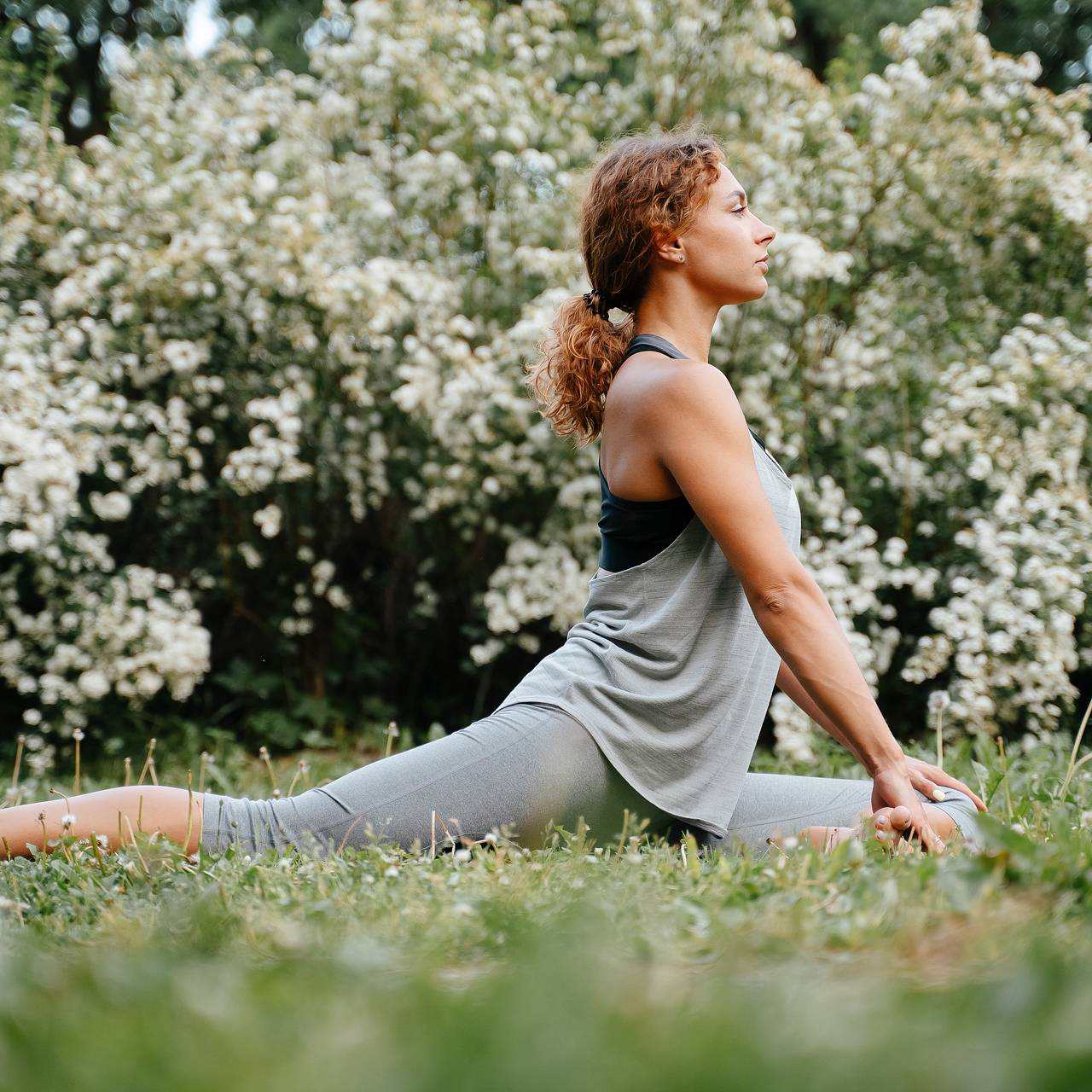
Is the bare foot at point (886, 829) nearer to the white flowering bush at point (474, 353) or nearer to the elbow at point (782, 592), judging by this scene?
the elbow at point (782, 592)

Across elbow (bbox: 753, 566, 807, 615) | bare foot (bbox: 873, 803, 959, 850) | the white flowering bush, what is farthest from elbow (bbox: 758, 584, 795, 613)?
the white flowering bush

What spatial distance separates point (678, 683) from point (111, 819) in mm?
1192

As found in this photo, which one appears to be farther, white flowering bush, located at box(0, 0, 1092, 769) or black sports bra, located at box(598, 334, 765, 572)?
white flowering bush, located at box(0, 0, 1092, 769)

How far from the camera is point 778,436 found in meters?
4.85

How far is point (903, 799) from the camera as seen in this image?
86.5 inches

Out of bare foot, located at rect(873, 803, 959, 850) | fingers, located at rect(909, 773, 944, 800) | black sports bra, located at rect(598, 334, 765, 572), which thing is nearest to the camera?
bare foot, located at rect(873, 803, 959, 850)

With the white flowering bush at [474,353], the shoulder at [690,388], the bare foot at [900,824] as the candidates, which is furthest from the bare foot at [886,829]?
the white flowering bush at [474,353]

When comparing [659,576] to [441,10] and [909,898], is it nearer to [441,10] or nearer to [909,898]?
[909,898]

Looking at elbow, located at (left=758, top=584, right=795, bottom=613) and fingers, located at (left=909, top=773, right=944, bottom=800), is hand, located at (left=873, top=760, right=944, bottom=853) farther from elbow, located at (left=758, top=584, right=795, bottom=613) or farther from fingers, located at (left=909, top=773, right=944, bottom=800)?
elbow, located at (left=758, top=584, right=795, bottom=613)

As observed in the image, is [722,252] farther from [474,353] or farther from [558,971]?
[474,353]

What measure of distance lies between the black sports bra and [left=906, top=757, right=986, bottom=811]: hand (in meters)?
0.70

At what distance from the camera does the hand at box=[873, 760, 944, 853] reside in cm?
213

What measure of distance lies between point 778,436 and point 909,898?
3443mm

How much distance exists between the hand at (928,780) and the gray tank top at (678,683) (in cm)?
33
